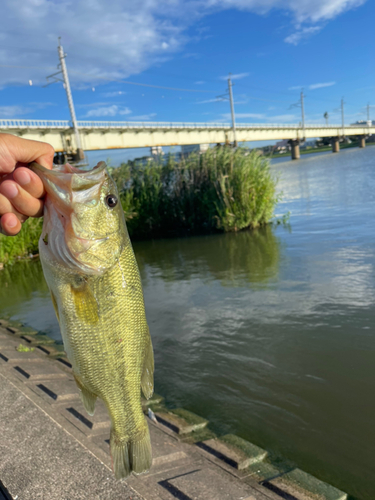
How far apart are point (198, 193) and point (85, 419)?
16.8 m

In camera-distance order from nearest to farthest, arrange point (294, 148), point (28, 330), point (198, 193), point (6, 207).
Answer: point (6, 207) → point (28, 330) → point (198, 193) → point (294, 148)

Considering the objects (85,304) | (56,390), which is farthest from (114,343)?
(56,390)

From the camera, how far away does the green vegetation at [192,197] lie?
18.4 metres

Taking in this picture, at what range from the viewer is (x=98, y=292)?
7.10 feet

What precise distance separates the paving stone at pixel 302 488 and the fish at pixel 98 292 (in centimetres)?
159

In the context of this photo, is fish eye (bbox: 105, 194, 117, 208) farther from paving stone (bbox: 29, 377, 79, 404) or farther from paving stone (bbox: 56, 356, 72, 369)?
paving stone (bbox: 56, 356, 72, 369)

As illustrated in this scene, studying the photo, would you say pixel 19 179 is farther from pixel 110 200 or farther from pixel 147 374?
pixel 147 374

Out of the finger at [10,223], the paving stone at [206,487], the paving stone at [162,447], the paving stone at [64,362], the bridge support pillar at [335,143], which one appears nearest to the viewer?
the finger at [10,223]

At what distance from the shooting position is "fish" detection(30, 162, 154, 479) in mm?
2082

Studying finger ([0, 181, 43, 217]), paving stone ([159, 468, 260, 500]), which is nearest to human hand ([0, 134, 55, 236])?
finger ([0, 181, 43, 217])

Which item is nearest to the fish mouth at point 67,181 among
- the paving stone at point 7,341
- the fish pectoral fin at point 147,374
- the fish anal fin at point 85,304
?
the fish anal fin at point 85,304

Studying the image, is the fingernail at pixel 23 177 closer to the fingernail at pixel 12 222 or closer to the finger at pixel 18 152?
the finger at pixel 18 152

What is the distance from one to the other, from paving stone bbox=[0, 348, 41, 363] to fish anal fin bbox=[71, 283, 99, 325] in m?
4.59

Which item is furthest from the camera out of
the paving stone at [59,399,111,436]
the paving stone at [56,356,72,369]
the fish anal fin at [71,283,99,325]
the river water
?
the paving stone at [56,356,72,369]
